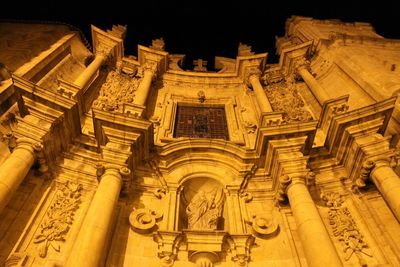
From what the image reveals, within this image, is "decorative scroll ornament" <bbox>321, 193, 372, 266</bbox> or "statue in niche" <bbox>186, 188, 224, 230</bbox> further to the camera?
"statue in niche" <bbox>186, 188, 224, 230</bbox>

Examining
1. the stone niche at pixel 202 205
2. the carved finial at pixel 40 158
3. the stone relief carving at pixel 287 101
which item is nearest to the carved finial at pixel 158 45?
the stone relief carving at pixel 287 101

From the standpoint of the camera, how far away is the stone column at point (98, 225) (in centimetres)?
659

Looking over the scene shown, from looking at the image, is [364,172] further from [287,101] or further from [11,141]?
[11,141]

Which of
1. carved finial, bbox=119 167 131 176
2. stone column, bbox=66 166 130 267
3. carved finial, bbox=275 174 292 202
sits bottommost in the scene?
stone column, bbox=66 166 130 267

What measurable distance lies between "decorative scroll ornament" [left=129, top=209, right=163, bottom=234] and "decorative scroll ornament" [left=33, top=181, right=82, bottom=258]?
58.4 inches

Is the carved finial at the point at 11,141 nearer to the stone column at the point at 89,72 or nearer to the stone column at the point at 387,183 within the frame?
the stone column at the point at 89,72

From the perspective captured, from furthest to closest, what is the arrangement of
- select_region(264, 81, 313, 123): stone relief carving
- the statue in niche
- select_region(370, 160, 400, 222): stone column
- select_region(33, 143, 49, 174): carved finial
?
select_region(264, 81, 313, 123): stone relief carving, the statue in niche, select_region(33, 143, 49, 174): carved finial, select_region(370, 160, 400, 222): stone column

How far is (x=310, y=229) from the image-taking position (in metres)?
7.61

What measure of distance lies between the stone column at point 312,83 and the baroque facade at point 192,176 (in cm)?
9

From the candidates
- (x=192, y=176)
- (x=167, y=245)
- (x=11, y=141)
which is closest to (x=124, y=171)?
(x=167, y=245)

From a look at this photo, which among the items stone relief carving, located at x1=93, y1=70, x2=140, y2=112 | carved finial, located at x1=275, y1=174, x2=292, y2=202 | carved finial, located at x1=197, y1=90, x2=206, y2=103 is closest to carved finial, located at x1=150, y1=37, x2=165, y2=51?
stone relief carving, located at x1=93, y1=70, x2=140, y2=112

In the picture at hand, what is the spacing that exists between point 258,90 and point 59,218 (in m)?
9.61

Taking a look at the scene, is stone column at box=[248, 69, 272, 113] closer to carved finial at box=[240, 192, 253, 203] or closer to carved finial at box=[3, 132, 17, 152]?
carved finial at box=[240, 192, 253, 203]

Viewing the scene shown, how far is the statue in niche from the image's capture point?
916cm
